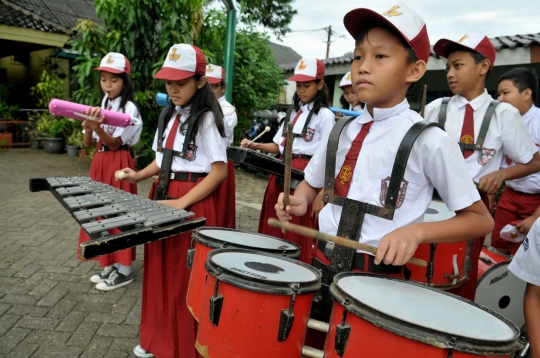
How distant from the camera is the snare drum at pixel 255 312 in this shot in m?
1.56

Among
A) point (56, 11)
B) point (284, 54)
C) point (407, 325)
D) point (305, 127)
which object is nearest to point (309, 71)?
point (305, 127)

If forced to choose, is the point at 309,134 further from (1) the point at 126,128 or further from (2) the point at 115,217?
(2) the point at 115,217

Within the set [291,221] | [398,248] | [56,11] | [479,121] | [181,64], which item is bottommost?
[291,221]

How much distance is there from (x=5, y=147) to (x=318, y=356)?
45.1 ft

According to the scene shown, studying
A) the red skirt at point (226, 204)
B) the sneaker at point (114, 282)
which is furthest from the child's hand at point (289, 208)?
the sneaker at point (114, 282)

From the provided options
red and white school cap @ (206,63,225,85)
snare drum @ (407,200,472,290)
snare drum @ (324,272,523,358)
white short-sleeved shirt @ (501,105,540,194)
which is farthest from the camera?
red and white school cap @ (206,63,225,85)

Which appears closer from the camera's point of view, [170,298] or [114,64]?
[170,298]

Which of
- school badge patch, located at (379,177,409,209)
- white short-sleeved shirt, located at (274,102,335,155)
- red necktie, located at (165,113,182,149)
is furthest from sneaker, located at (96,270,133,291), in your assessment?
Result: school badge patch, located at (379,177,409,209)

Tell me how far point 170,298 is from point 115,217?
0.88 meters

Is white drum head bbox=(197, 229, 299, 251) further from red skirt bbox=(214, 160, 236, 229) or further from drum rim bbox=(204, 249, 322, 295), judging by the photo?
red skirt bbox=(214, 160, 236, 229)

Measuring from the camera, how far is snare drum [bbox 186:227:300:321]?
6.73 feet

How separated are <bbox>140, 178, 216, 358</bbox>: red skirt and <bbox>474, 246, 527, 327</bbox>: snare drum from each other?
7.21ft

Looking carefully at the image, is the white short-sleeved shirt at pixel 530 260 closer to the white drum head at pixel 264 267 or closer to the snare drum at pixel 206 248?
the white drum head at pixel 264 267

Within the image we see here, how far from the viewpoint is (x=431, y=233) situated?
5.15ft
